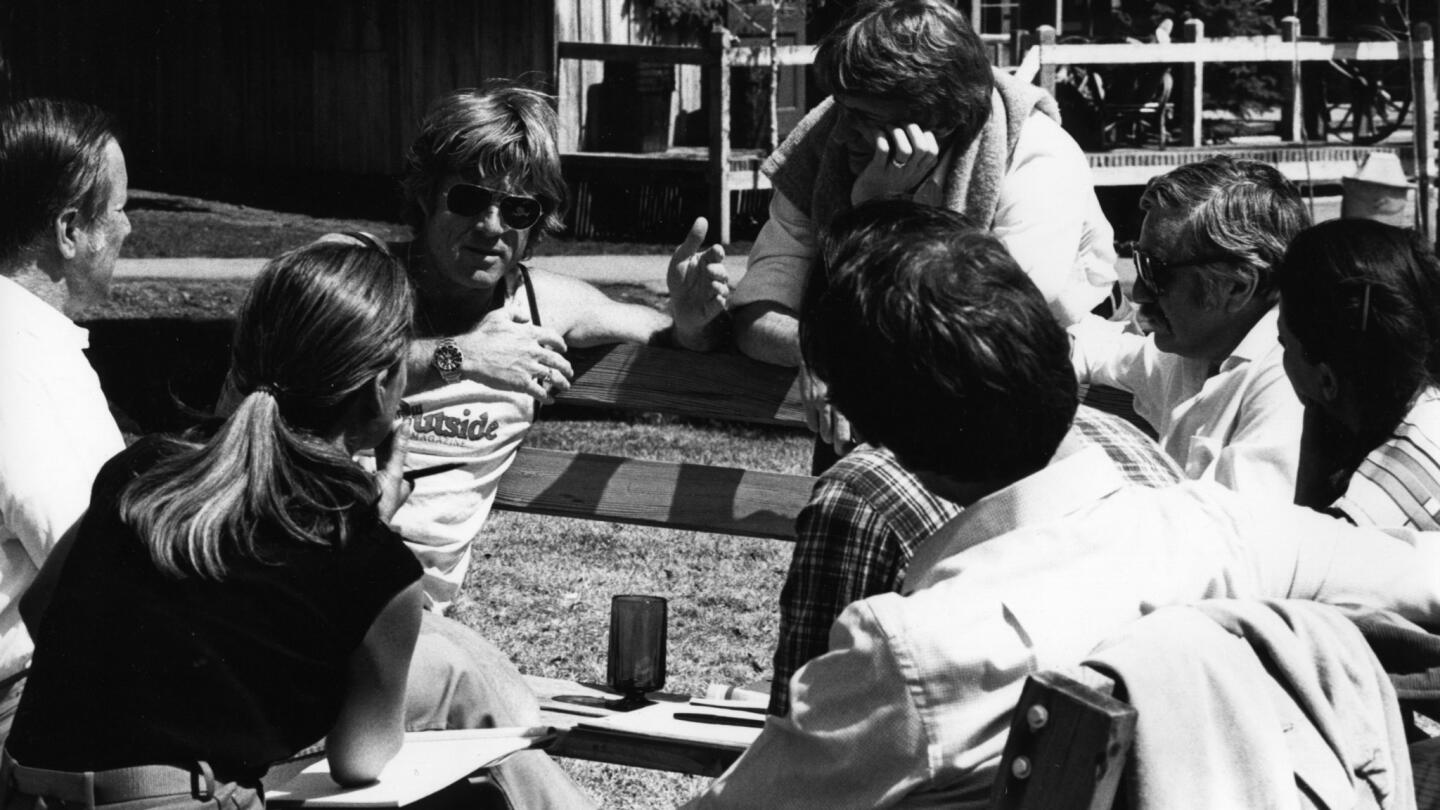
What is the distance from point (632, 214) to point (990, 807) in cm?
1244

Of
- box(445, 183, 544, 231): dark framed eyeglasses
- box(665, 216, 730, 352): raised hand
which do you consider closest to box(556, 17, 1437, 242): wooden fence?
box(665, 216, 730, 352): raised hand

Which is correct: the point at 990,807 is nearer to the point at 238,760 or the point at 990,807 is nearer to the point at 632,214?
the point at 238,760

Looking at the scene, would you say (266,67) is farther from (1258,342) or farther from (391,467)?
(1258,342)

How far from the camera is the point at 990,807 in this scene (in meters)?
1.54

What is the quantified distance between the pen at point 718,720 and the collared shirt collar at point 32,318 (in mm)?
1165

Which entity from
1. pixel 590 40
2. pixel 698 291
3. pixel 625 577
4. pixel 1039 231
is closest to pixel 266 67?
pixel 590 40

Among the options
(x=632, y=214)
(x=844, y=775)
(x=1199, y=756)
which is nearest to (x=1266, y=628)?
(x=1199, y=756)

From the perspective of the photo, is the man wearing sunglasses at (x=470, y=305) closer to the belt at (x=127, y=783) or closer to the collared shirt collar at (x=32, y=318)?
the collared shirt collar at (x=32, y=318)

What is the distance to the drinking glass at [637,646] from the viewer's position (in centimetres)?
318

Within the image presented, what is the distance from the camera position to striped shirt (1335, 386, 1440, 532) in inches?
95.7

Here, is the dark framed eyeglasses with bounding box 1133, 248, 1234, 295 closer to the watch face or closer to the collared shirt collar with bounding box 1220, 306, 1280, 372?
the collared shirt collar with bounding box 1220, 306, 1280, 372

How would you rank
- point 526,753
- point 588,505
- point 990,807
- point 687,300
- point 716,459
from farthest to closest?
1. point 716,459
2. point 588,505
3. point 687,300
4. point 526,753
5. point 990,807

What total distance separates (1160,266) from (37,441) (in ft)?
6.06

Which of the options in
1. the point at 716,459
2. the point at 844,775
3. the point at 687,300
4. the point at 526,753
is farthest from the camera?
the point at 716,459
